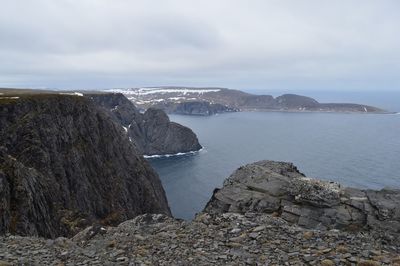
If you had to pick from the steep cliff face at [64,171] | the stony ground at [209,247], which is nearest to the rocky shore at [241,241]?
the stony ground at [209,247]

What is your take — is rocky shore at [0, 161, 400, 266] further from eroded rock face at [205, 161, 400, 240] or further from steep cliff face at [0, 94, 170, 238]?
steep cliff face at [0, 94, 170, 238]

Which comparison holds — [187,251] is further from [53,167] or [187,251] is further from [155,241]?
[53,167]

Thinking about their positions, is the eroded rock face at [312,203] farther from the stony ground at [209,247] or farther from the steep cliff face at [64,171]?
the steep cliff face at [64,171]

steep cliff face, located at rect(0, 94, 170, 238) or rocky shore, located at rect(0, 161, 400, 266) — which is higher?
rocky shore, located at rect(0, 161, 400, 266)

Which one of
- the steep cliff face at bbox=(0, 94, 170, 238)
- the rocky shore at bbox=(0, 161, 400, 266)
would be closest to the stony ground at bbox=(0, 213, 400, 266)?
the rocky shore at bbox=(0, 161, 400, 266)

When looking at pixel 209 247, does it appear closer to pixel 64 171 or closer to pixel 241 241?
pixel 241 241

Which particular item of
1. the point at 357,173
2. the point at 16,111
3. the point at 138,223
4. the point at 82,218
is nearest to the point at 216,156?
the point at 357,173

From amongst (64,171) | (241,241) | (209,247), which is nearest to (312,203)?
(241,241)
